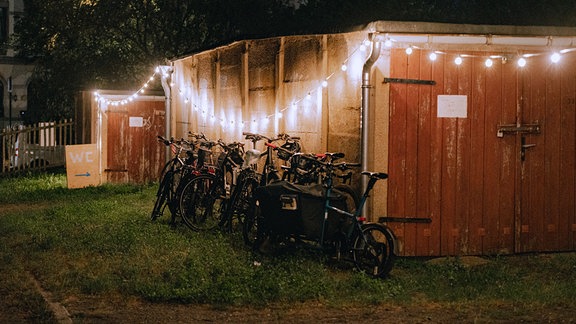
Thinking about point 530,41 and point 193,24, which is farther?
point 193,24

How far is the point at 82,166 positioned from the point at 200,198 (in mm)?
7290

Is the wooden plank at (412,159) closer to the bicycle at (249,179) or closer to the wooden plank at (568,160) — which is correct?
the bicycle at (249,179)

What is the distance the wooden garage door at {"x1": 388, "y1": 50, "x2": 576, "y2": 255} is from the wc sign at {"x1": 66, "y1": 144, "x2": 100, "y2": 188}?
995cm

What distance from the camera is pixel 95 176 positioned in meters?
18.2

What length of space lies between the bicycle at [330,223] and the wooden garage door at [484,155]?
899 millimetres

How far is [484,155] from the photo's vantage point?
31.4 ft

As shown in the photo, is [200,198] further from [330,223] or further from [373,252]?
[373,252]

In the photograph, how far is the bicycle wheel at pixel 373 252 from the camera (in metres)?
8.30

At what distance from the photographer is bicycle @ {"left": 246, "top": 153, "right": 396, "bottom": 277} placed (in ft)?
27.7

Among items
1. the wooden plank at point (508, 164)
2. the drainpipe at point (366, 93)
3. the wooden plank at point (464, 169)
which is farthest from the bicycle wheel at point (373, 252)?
the wooden plank at point (508, 164)

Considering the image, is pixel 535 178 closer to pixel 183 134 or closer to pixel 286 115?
pixel 286 115

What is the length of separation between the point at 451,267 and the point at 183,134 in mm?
7616

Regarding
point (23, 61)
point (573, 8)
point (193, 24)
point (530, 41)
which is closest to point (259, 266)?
point (530, 41)

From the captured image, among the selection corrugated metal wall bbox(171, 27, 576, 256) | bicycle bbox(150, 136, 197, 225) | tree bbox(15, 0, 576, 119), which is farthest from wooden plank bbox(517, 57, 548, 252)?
tree bbox(15, 0, 576, 119)
